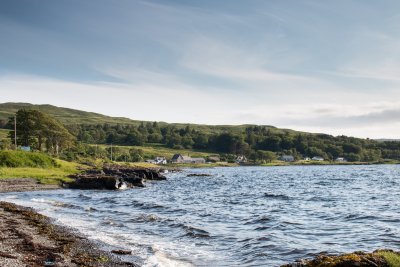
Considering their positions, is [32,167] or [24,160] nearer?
[32,167]

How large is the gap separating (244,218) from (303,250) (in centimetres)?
1193

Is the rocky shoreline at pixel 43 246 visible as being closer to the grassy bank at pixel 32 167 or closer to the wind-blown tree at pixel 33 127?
the grassy bank at pixel 32 167

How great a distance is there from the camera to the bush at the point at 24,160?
73.1 metres

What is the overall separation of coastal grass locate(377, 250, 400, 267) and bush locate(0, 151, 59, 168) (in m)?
70.9

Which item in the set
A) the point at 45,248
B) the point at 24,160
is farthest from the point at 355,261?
the point at 24,160

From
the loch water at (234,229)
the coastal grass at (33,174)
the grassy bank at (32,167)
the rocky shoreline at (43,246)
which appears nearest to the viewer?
the rocky shoreline at (43,246)

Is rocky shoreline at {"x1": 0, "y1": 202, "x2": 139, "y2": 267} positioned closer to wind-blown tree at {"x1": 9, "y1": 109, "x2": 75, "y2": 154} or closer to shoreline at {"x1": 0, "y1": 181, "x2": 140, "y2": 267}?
shoreline at {"x1": 0, "y1": 181, "x2": 140, "y2": 267}

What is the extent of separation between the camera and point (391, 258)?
13.0m

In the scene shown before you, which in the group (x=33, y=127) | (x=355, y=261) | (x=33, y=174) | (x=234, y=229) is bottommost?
(x=234, y=229)

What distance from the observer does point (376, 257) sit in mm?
13164

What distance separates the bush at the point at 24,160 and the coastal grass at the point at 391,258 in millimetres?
70923

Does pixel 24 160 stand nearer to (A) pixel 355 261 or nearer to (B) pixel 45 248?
(B) pixel 45 248

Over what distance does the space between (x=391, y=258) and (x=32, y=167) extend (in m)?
74.4

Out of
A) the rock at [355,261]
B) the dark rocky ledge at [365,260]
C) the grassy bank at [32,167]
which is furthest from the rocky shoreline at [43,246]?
the grassy bank at [32,167]
